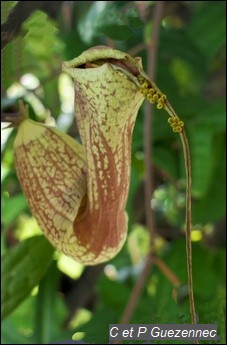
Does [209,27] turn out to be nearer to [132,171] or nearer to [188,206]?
[132,171]

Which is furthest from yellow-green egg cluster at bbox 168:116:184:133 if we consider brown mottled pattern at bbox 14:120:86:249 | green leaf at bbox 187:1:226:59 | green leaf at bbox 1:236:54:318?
green leaf at bbox 187:1:226:59

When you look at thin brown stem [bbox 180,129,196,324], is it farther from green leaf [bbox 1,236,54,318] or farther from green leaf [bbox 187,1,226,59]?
green leaf [bbox 187,1,226,59]

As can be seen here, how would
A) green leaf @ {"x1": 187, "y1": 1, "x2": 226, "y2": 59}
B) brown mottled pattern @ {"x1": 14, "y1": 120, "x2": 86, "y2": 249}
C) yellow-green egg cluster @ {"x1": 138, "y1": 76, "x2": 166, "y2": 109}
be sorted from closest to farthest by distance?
yellow-green egg cluster @ {"x1": 138, "y1": 76, "x2": 166, "y2": 109} < brown mottled pattern @ {"x1": 14, "y1": 120, "x2": 86, "y2": 249} < green leaf @ {"x1": 187, "y1": 1, "x2": 226, "y2": 59}

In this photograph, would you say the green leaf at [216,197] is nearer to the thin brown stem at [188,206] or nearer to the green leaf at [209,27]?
the green leaf at [209,27]

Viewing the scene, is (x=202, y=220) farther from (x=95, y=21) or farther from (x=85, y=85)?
(x=85, y=85)

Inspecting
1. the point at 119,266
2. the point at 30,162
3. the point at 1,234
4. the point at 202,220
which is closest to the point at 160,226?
the point at 119,266

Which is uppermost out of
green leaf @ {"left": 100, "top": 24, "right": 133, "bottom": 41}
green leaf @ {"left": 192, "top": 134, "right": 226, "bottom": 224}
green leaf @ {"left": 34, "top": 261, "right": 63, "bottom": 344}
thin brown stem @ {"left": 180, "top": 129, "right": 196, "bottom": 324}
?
green leaf @ {"left": 100, "top": 24, "right": 133, "bottom": 41}

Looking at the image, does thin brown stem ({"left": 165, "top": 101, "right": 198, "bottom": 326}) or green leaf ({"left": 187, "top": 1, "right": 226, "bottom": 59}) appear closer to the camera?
thin brown stem ({"left": 165, "top": 101, "right": 198, "bottom": 326})

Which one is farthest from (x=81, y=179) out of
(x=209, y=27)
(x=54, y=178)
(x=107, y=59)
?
(x=209, y=27)
